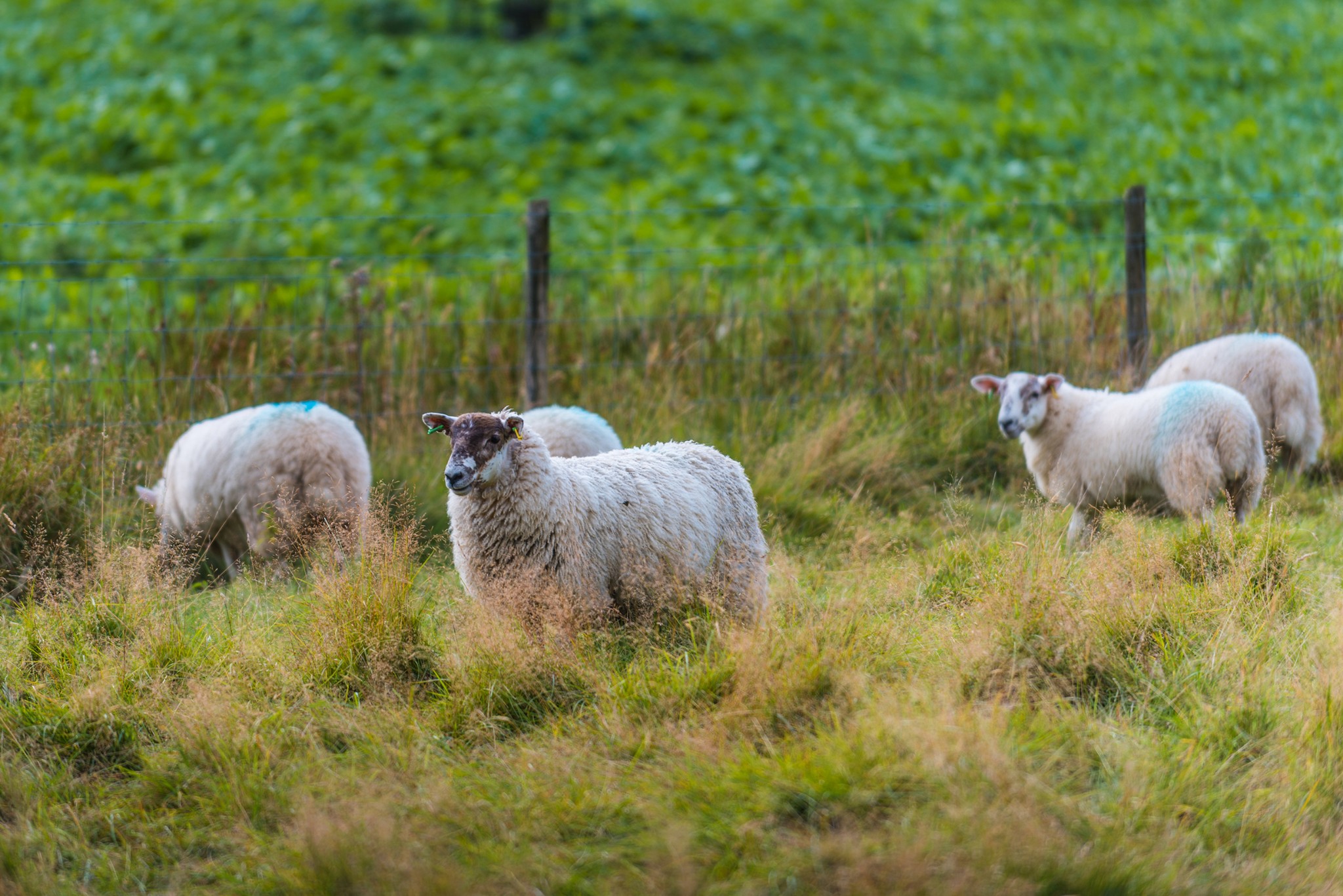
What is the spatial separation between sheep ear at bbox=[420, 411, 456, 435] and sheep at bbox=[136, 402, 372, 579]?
1332 mm

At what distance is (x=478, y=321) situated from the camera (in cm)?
793

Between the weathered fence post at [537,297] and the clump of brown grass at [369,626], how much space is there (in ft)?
10.9

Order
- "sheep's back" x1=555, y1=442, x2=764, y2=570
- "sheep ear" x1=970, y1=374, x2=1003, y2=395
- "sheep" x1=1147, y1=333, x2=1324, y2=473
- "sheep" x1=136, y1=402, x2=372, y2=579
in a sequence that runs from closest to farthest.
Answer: "sheep's back" x1=555, y1=442, x2=764, y2=570, "sheep" x1=136, y1=402, x2=372, y2=579, "sheep ear" x1=970, y1=374, x2=1003, y2=395, "sheep" x1=1147, y1=333, x2=1324, y2=473

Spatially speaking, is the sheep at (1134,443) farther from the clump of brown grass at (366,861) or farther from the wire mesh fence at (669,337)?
the clump of brown grass at (366,861)

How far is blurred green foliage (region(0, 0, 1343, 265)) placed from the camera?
1380cm

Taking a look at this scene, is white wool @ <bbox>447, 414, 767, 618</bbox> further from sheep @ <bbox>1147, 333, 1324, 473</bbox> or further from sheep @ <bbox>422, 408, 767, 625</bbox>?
sheep @ <bbox>1147, 333, 1324, 473</bbox>

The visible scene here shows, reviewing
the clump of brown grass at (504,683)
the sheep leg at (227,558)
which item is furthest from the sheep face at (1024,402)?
the sheep leg at (227,558)

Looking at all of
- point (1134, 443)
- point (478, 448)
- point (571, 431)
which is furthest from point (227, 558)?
point (1134, 443)

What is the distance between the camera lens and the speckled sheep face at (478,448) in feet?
14.1

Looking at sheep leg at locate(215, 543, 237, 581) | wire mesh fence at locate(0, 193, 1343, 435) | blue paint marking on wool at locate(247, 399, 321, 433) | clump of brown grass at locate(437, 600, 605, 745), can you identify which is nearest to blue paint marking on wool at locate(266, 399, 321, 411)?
blue paint marking on wool at locate(247, 399, 321, 433)

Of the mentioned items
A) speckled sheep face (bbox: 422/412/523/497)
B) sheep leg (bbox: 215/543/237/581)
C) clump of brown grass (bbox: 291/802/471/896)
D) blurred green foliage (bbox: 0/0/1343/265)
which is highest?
blurred green foliage (bbox: 0/0/1343/265)

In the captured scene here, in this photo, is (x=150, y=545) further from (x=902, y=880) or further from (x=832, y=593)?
(x=902, y=880)

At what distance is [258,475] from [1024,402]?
3.92 meters

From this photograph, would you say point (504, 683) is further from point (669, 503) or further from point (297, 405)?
point (297, 405)
